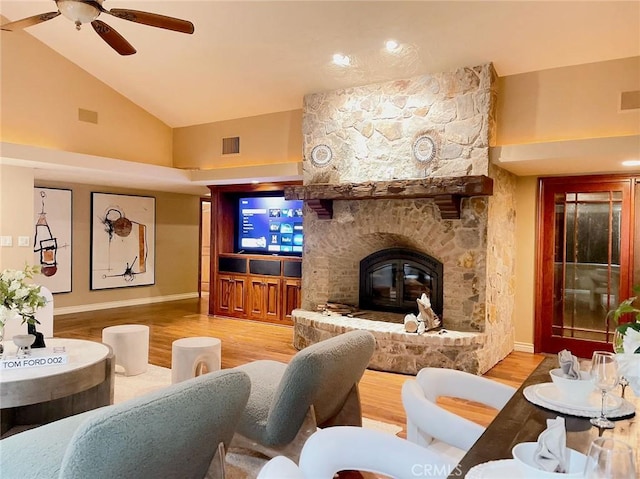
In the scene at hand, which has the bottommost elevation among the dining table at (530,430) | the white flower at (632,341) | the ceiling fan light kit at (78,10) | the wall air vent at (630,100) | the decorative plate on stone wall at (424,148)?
the dining table at (530,430)

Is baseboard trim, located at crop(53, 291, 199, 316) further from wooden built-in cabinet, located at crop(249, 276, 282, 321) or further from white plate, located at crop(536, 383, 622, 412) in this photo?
white plate, located at crop(536, 383, 622, 412)

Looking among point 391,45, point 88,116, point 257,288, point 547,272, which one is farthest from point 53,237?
point 547,272

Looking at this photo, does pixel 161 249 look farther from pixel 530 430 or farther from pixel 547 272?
pixel 530 430

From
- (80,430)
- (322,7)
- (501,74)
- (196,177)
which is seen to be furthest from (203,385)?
(196,177)

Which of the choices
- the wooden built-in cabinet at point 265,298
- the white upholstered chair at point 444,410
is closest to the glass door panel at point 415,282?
the wooden built-in cabinet at point 265,298

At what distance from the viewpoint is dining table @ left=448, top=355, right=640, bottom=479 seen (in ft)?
4.03

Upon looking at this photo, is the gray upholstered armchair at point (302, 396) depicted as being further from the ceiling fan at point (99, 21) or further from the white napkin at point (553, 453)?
the ceiling fan at point (99, 21)

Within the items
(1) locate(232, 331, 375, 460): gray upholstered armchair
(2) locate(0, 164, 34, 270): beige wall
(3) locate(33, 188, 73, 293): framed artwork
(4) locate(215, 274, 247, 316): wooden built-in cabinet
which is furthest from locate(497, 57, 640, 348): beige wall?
(3) locate(33, 188, 73, 293): framed artwork

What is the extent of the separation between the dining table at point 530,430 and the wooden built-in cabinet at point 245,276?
17.5 feet

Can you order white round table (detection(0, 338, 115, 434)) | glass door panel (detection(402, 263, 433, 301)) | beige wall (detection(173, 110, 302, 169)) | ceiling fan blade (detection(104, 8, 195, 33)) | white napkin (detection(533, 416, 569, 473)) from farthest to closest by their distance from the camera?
beige wall (detection(173, 110, 302, 169)) → glass door panel (detection(402, 263, 433, 301)) → ceiling fan blade (detection(104, 8, 195, 33)) → white round table (detection(0, 338, 115, 434)) → white napkin (detection(533, 416, 569, 473))

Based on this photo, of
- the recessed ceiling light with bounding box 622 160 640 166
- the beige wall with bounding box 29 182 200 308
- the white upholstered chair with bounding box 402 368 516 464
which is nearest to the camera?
the white upholstered chair with bounding box 402 368 516 464

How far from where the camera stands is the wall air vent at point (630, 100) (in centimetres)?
434

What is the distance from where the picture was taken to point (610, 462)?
2.72 ft

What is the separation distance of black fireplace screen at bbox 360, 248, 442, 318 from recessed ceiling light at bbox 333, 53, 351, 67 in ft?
7.41
